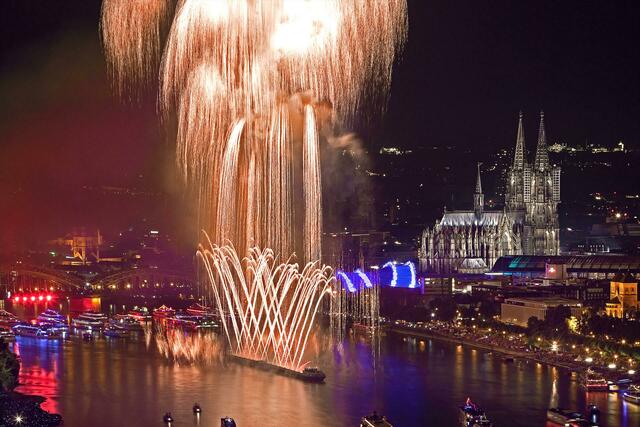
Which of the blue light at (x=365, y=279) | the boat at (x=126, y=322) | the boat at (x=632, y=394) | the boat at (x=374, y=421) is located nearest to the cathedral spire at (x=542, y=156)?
the blue light at (x=365, y=279)

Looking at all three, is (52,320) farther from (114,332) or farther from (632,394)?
(632,394)

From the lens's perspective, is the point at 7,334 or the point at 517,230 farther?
the point at 517,230

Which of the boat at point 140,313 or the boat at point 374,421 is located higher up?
the boat at point 140,313

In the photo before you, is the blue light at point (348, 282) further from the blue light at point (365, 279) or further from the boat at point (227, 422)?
the boat at point (227, 422)

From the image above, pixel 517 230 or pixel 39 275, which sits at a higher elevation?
pixel 517 230

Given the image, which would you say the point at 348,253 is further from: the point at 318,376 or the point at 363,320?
the point at 318,376

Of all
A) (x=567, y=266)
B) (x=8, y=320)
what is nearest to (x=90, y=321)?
(x=8, y=320)
